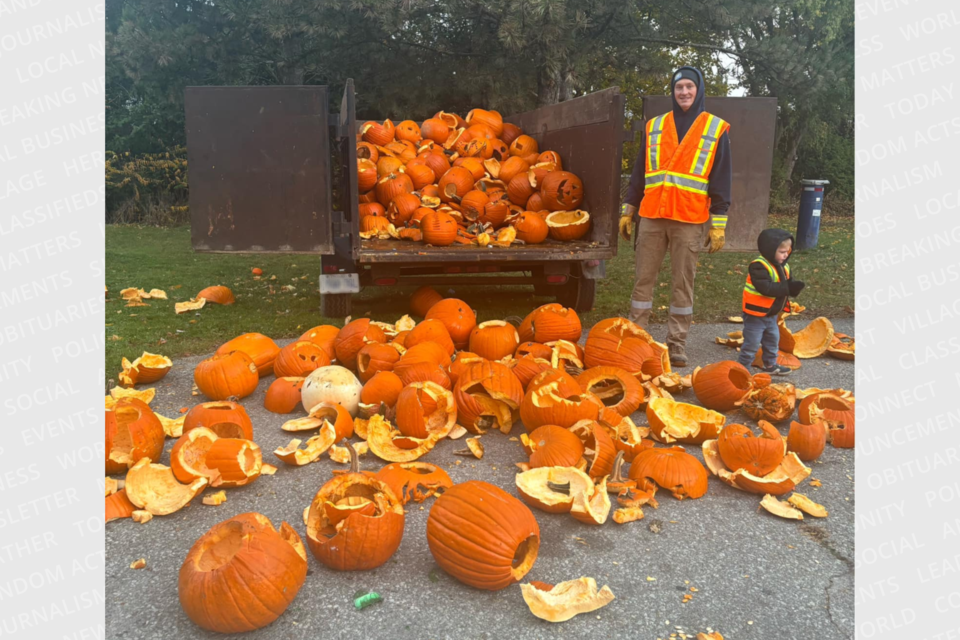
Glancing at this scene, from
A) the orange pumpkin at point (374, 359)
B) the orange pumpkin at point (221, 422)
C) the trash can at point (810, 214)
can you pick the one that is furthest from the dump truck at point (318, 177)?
the trash can at point (810, 214)

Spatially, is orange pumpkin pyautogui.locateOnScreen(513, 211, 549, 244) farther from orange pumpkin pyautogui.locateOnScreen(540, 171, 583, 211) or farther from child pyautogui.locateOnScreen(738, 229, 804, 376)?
child pyautogui.locateOnScreen(738, 229, 804, 376)

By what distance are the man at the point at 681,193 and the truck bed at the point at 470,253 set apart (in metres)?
0.60

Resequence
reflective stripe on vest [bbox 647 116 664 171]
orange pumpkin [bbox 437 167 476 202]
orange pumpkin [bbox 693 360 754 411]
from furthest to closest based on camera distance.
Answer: orange pumpkin [bbox 437 167 476 202]
reflective stripe on vest [bbox 647 116 664 171]
orange pumpkin [bbox 693 360 754 411]

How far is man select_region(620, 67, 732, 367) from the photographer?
5047 millimetres

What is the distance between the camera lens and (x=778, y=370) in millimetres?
5188

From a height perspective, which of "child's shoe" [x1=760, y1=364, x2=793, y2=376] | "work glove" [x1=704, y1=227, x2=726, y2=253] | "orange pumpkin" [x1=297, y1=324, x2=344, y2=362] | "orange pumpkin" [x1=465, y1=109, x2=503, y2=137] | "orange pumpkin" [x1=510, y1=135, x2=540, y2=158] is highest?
"orange pumpkin" [x1=465, y1=109, x2=503, y2=137]

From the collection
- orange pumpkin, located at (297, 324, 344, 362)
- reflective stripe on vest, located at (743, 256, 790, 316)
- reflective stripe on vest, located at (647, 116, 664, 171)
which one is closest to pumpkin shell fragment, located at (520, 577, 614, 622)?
orange pumpkin, located at (297, 324, 344, 362)

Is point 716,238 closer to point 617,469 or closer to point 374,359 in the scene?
point 617,469

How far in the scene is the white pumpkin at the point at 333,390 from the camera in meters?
4.00

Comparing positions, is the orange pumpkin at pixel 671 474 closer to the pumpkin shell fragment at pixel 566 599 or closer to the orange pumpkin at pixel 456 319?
the pumpkin shell fragment at pixel 566 599

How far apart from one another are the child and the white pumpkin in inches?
118

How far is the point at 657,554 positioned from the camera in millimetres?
2797

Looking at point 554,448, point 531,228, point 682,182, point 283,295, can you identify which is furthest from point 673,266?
point 283,295

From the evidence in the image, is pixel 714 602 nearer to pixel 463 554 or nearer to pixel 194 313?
pixel 463 554
